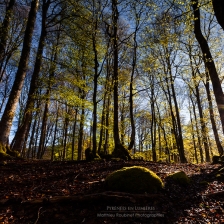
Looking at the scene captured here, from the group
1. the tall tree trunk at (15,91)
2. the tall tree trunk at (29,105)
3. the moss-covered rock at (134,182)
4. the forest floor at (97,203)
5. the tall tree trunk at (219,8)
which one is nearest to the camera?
the forest floor at (97,203)

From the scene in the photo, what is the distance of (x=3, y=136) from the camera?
7.39m

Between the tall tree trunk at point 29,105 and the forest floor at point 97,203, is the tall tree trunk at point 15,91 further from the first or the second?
the forest floor at point 97,203

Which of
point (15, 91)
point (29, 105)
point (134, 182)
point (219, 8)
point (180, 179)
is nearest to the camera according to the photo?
point (134, 182)

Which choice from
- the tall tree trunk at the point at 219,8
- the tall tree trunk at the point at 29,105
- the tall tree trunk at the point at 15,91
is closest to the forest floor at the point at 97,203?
the tall tree trunk at the point at 15,91

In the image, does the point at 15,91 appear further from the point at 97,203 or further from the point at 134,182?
the point at 134,182

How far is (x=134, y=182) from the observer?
4.35 metres

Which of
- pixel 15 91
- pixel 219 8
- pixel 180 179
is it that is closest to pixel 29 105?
pixel 15 91

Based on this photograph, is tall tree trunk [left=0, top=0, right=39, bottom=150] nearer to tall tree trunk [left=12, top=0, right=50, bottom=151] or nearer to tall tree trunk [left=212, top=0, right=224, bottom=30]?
tall tree trunk [left=12, top=0, right=50, bottom=151]

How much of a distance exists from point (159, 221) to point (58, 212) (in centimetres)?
197

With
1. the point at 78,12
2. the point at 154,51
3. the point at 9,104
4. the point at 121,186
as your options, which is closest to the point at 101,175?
the point at 121,186

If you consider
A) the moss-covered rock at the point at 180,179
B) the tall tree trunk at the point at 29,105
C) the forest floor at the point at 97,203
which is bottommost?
the forest floor at the point at 97,203

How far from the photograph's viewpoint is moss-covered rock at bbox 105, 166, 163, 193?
4.28 metres

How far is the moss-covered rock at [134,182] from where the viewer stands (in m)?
4.28

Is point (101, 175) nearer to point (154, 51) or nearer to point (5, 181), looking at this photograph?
point (5, 181)
